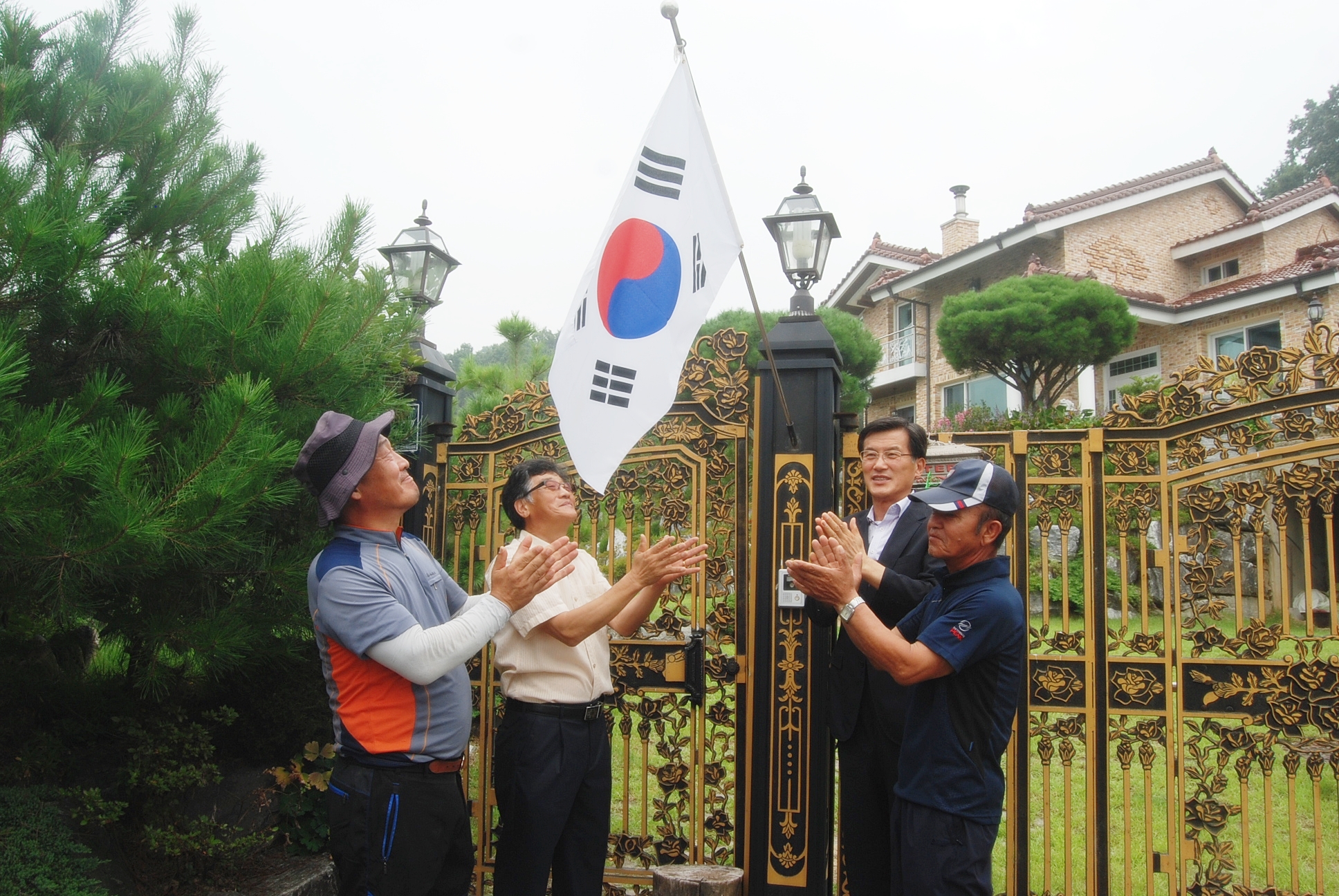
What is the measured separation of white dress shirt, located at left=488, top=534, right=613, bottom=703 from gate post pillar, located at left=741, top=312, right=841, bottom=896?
2.94 ft

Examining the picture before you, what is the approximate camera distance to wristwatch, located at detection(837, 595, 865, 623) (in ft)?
7.31

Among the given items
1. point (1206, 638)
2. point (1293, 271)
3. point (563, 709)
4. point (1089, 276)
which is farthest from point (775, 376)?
point (1089, 276)

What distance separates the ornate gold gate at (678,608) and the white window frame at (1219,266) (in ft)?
50.8

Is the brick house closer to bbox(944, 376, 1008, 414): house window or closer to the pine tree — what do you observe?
bbox(944, 376, 1008, 414): house window

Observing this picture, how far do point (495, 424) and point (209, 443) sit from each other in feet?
4.92

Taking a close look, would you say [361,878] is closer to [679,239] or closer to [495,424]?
[679,239]

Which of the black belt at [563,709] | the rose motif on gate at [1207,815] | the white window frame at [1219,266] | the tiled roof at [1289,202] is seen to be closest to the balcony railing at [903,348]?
the white window frame at [1219,266]

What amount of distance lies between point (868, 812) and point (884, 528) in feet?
2.84

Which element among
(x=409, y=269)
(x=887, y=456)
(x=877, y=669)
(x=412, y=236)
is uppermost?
(x=412, y=236)

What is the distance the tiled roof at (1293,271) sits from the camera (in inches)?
468

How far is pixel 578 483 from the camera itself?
387cm

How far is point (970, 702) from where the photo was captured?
6.87 ft

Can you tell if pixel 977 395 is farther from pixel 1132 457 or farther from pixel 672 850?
pixel 672 850

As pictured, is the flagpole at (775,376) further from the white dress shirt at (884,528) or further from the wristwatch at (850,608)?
the wristwatch at (850,608)
